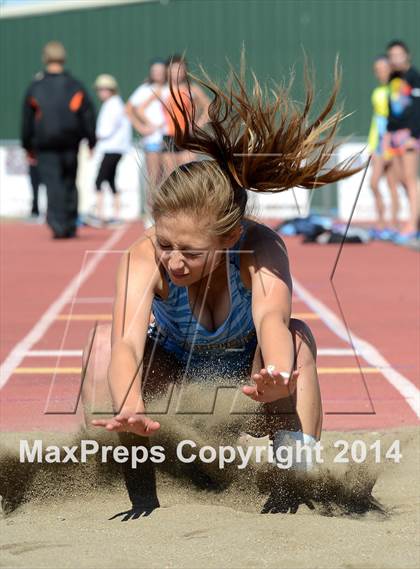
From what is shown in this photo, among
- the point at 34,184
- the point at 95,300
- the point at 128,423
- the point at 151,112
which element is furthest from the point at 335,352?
the point at 34,184

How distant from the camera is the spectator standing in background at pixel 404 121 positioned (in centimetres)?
1415

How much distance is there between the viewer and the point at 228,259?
4.40 m

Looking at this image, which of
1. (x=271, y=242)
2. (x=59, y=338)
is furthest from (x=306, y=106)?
(x=59, y=338)

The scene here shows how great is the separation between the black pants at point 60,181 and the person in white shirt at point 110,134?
2.71 m

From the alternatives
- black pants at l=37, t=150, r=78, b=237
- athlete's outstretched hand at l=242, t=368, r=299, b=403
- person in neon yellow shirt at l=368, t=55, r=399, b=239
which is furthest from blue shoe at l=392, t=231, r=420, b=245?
athlete's outstretched hand at l=242, t=368, r=299, b=403

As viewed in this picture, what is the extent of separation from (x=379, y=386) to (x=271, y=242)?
2.44m

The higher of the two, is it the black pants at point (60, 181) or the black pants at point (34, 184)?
the black pants at point (60, 181)

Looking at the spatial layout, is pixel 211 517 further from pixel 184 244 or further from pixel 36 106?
pixel 36 106

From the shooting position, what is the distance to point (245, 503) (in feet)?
14.6

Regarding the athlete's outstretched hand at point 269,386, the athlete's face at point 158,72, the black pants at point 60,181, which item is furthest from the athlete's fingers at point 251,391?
the athlete's face at point 158,72

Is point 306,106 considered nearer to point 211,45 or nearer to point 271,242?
point 271,242

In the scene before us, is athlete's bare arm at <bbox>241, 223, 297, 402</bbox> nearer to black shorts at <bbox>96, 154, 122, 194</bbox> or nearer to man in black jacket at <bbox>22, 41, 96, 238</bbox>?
man in black jacket at <bbox>22, 41, 96, 238</bbox>

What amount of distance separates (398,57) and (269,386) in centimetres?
1084

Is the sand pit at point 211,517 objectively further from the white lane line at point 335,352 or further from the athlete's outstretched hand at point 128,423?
the white lane line at point 335,352
